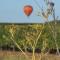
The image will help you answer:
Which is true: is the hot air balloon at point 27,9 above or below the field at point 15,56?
above

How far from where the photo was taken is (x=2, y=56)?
30.1 feet

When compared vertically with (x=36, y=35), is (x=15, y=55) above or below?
below

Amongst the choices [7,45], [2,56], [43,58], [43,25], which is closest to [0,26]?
[7,45]

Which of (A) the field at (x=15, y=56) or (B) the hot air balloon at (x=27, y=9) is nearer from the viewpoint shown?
(B) the hot air balloon at (x=27, y=9)

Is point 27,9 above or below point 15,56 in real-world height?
above

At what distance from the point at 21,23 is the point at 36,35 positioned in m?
3.79

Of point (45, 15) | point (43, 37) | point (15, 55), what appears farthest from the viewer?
point (15, 55)

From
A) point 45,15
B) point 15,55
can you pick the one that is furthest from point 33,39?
point 15,55

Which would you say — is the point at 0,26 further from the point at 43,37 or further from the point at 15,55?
the point at 43,37

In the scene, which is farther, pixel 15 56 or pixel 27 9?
pixel 15 56

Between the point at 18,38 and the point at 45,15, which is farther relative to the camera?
the point at 18,38

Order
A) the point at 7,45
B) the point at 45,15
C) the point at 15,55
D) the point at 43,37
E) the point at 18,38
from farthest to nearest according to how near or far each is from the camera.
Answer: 1. the point at 7,45
2. the point at 18,38
3. the point at 15,55
4. the point at 43,37
5. the point at 45,15

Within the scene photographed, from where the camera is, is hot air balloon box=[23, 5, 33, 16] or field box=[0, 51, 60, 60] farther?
field box=[0, 51, 60, 60]

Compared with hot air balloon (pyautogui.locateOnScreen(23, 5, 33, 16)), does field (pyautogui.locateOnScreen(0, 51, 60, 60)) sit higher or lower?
lower
